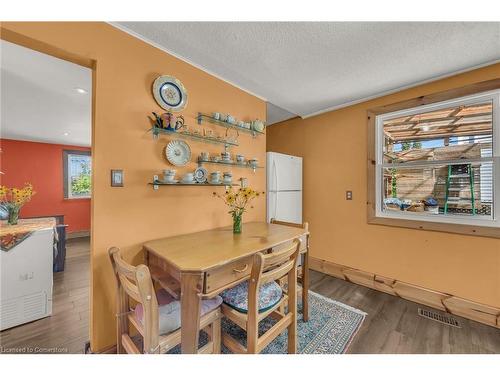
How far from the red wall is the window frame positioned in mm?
6340

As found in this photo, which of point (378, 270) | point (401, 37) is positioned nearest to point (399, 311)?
point (378, 270)

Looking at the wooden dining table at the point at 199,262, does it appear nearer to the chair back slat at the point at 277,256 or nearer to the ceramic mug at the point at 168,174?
the chair back slat at the point at 277,256

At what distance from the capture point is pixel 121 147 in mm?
1431

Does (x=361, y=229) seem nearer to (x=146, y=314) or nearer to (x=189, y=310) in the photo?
(x=189, y=310)

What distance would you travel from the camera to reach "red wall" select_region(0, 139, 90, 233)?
165 inches

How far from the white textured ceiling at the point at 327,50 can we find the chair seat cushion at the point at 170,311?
6.18 ft

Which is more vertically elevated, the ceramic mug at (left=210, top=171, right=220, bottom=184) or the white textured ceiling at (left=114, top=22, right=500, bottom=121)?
the white textured ceiling at (left=114, top=22, right=500, bottom=121)

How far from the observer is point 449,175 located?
2092mm

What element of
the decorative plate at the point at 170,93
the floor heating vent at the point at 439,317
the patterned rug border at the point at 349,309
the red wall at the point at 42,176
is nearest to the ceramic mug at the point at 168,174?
the decorative plate at the point at 170,93

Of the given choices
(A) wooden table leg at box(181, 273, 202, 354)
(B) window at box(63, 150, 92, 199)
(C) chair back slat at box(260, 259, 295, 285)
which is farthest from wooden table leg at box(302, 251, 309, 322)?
(B) window at box(63, 150, 92, 199)

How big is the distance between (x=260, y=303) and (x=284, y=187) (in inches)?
68.1

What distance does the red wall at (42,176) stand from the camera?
13.8ft

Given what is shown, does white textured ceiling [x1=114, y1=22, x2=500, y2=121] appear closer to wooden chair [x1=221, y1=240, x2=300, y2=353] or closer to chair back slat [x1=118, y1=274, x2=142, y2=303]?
wooden chair [x1=221, y1=240, x2=300, y2=353]
